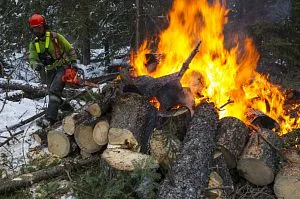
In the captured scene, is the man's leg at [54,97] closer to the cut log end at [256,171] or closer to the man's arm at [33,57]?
the man's arm at [33,57]

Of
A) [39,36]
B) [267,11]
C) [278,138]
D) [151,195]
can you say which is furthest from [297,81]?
[151,195]

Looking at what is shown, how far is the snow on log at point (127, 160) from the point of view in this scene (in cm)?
501

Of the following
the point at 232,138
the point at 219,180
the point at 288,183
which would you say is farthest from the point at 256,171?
the point at 219,180

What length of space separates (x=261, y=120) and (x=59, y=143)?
324cm

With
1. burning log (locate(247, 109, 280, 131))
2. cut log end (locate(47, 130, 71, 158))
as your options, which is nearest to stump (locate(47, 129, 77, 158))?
cut log end (locate(47, 130, 71, 158))

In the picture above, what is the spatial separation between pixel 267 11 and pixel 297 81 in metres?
3.13

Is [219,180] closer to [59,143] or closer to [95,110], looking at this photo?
[95,110]

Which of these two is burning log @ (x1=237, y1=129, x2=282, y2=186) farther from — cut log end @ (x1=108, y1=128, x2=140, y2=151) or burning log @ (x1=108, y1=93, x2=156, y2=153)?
cut log end @ (x1=108, y1=128, x2=140, y2=151)

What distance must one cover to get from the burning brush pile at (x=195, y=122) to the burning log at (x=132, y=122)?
1 cm

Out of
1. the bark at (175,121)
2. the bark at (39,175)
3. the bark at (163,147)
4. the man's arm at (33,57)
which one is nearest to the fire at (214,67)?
the bark at (175,121)

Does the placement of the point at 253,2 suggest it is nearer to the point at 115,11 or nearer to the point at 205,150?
the point at 115,11

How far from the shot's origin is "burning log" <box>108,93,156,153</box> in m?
5.58

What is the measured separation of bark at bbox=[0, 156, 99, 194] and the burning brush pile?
27 cm

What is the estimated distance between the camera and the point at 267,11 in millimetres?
14352
